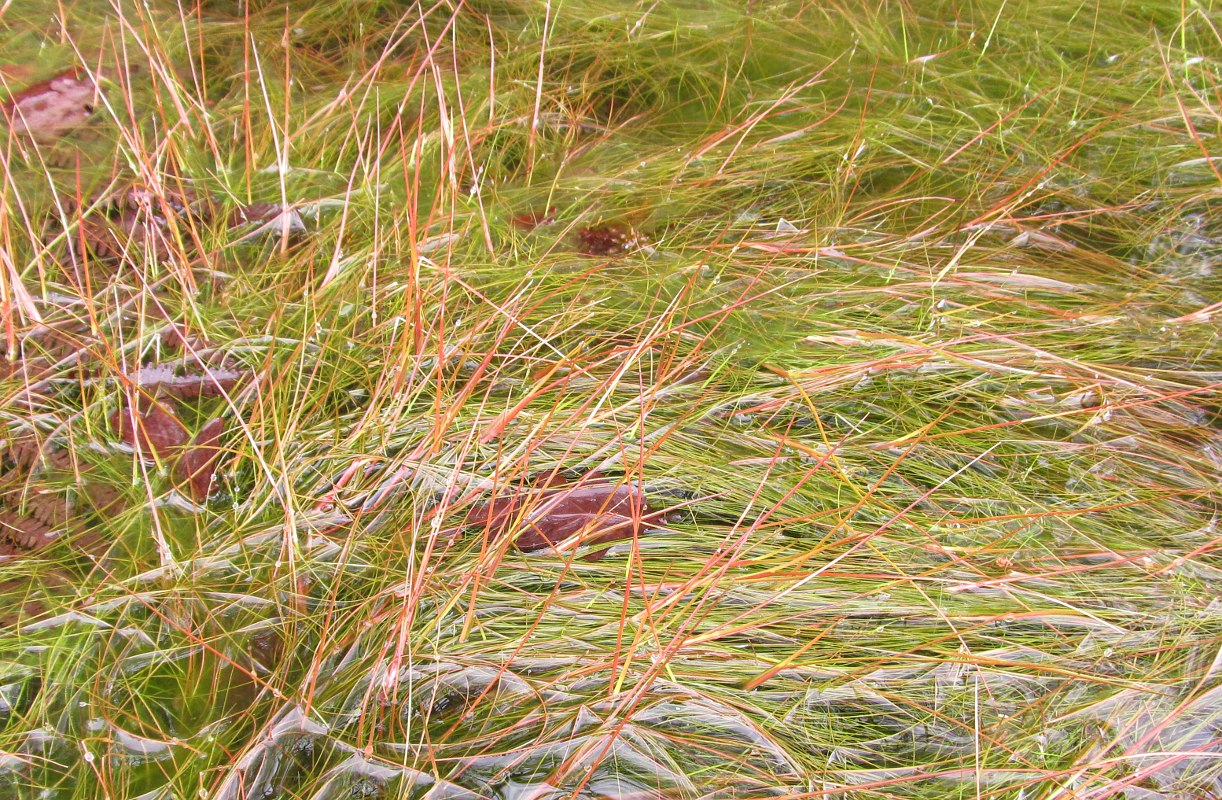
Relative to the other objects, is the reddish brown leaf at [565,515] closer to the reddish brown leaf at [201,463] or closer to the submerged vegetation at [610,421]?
the submerged vegetation at [610,421]

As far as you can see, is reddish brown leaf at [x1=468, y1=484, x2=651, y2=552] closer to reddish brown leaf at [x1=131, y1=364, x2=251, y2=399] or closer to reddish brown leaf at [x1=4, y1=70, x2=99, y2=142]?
reddish brown leaf at [x1=131, y1=364, x2=251, y2=399]

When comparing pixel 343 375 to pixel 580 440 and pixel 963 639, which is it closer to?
pixel 580 440

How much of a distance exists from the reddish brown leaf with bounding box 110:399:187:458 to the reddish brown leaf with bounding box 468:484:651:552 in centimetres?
55

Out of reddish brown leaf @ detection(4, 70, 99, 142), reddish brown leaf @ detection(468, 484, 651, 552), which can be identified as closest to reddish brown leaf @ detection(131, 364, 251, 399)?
reddish brown leaf @ detection(468, 484, 651, 552)

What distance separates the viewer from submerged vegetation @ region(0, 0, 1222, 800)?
110 centimetres

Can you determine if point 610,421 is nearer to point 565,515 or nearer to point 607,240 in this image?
point 565,515

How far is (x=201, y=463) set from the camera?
1.26m

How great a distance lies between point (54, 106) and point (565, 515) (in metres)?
1.49

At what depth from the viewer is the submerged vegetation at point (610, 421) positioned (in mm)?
1104

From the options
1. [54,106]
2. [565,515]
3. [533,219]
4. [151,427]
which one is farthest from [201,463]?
[54,106]

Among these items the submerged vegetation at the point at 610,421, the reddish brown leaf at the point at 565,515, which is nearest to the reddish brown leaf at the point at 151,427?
the submerged vegetation at the point at 610,421

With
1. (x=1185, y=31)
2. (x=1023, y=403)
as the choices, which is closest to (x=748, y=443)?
(x=1023, y=403)

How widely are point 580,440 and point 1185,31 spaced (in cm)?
186

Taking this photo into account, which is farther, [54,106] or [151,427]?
[54,106]
